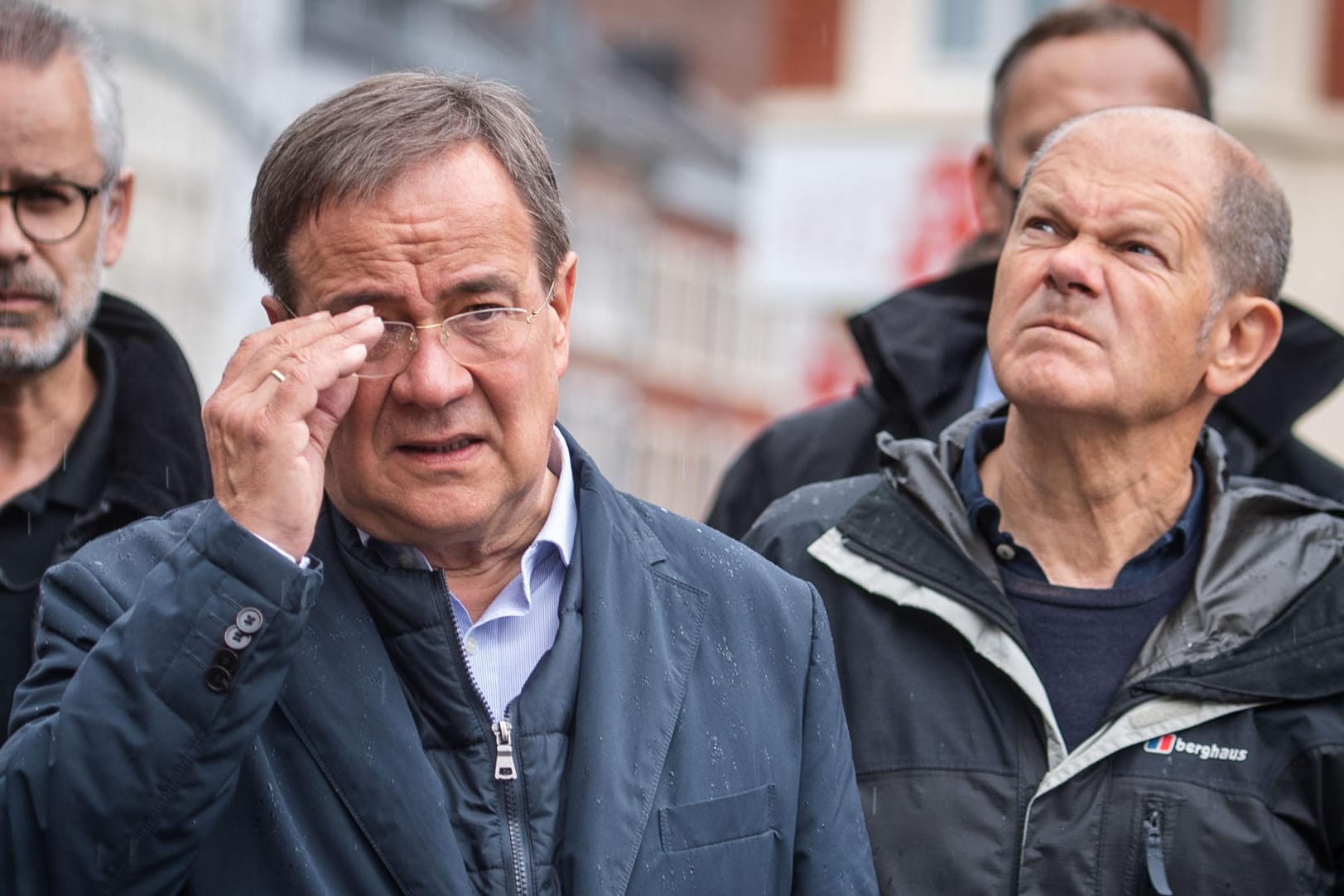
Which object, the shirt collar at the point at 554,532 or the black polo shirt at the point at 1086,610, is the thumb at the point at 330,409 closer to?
the shirt collar at the point at 554,532

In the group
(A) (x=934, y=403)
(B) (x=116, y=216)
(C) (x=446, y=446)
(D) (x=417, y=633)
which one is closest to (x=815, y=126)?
(A) (x=934, y=403)

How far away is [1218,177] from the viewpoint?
12.2ft

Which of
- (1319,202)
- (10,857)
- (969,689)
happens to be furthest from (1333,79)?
(10,857)

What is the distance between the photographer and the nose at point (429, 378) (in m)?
2.95

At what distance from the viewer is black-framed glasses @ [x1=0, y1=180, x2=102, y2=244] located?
154 inches

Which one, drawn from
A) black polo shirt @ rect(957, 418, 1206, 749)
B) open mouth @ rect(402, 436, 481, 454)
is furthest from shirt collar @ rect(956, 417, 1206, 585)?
open mouth @ rect(402, 436, 481, 454)

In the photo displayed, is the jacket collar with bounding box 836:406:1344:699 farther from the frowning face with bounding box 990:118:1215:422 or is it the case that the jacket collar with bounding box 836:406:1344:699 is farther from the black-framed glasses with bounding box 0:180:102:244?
the black-framed glasses with bounding box 0:180:102:244

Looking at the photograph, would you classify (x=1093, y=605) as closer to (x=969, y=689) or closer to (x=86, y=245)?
(x=969, y=689)

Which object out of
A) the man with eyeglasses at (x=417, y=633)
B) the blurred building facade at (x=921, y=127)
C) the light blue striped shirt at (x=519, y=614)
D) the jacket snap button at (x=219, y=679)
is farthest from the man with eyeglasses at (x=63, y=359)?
the blurred building facade at (x=921, y=127)

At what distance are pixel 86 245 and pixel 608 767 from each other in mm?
1694

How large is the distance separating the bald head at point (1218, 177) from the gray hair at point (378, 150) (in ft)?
3.62

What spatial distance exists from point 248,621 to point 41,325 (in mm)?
→ 1485

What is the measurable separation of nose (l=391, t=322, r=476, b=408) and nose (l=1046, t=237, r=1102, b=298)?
46.6 inches

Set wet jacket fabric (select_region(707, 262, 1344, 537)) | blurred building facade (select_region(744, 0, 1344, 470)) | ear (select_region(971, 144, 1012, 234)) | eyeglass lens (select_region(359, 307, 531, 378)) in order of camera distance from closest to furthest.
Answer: eyeglass lens (select_region(359, 307, 531, 378)), wet jacket fabric (select_region(707, 262, 1344, 537)), ear (select_region(971, 144, 1012, 234)), blurred building facade (select_region(744, 0, 1344, 470))
